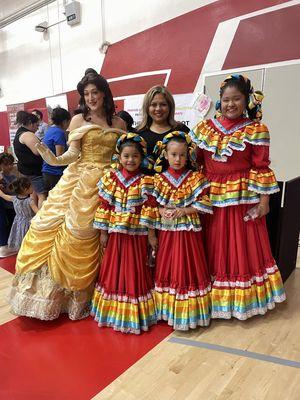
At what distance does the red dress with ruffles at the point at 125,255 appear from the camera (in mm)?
2066

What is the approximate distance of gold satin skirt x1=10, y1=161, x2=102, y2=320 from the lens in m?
2.22

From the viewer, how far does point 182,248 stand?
2.04m

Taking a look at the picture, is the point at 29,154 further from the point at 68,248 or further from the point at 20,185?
the point at 68,248

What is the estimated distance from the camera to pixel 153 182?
2.07m

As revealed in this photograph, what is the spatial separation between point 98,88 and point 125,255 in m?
1.18

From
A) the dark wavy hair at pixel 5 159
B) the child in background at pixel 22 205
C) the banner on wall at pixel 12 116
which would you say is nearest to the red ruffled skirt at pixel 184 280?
the child in background at pixel 22 205

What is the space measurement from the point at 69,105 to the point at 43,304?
4256 mm

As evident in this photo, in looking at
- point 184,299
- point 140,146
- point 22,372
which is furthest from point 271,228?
point 22,372

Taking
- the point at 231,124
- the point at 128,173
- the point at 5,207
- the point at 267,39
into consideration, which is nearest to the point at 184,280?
the point at 128,173

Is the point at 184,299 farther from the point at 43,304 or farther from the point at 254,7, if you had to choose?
the point at 254,7

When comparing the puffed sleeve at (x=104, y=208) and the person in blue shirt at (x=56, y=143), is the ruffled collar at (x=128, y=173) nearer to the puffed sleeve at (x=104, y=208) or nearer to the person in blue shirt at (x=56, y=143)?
the puffed sleeve at (x=104, y=208)

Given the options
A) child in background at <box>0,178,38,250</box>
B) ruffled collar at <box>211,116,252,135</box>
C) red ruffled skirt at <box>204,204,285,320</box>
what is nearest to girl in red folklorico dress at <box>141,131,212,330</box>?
red ruffled skirt at <box>204,204,285,320</box>

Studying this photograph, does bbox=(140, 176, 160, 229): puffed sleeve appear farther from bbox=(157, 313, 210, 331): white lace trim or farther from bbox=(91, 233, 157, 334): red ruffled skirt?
bbox=(157, 313, 210, 331): white lace trim

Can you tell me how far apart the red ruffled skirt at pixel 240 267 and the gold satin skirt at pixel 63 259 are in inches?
32.3
